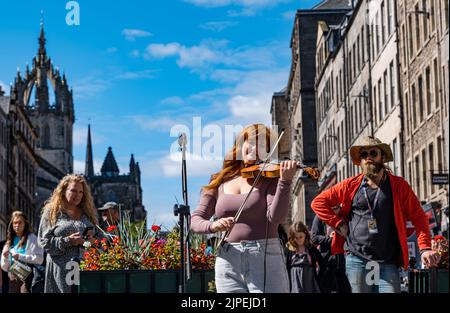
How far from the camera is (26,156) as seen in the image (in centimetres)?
10456

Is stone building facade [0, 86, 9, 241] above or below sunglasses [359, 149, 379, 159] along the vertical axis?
above

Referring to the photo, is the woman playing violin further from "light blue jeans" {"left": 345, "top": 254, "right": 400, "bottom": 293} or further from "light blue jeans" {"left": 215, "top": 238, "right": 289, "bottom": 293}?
"light blue jeans" {"left": 345, "top": 254, "right": 400, "bottom": 293}

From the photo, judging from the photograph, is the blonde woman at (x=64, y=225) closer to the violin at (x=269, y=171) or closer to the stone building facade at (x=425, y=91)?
the violin at (x=269, y=171)

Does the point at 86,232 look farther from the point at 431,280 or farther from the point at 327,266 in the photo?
the point at 327,266

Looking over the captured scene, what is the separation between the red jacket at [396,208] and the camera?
27.8 ft

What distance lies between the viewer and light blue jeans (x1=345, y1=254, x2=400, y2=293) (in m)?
8.53

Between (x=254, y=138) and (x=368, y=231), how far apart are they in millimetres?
1376

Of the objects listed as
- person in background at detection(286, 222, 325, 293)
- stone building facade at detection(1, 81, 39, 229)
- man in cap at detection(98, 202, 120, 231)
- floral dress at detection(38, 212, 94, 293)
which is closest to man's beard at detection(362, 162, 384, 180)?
floral dress at detection(38, 212, 94, 293)

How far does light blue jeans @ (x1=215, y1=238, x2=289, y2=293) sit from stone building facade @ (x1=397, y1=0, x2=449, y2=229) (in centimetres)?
2911

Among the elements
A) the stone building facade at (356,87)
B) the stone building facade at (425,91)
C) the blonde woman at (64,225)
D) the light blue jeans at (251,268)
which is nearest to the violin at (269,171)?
the light blue jeans at (251,268)

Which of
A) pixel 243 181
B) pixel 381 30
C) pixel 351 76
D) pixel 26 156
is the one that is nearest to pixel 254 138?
pixel 243 181

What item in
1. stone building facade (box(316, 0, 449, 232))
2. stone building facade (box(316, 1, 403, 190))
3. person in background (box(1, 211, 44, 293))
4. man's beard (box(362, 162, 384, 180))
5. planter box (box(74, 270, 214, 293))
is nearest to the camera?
man's beard (box(362, 162, 384, 180))
